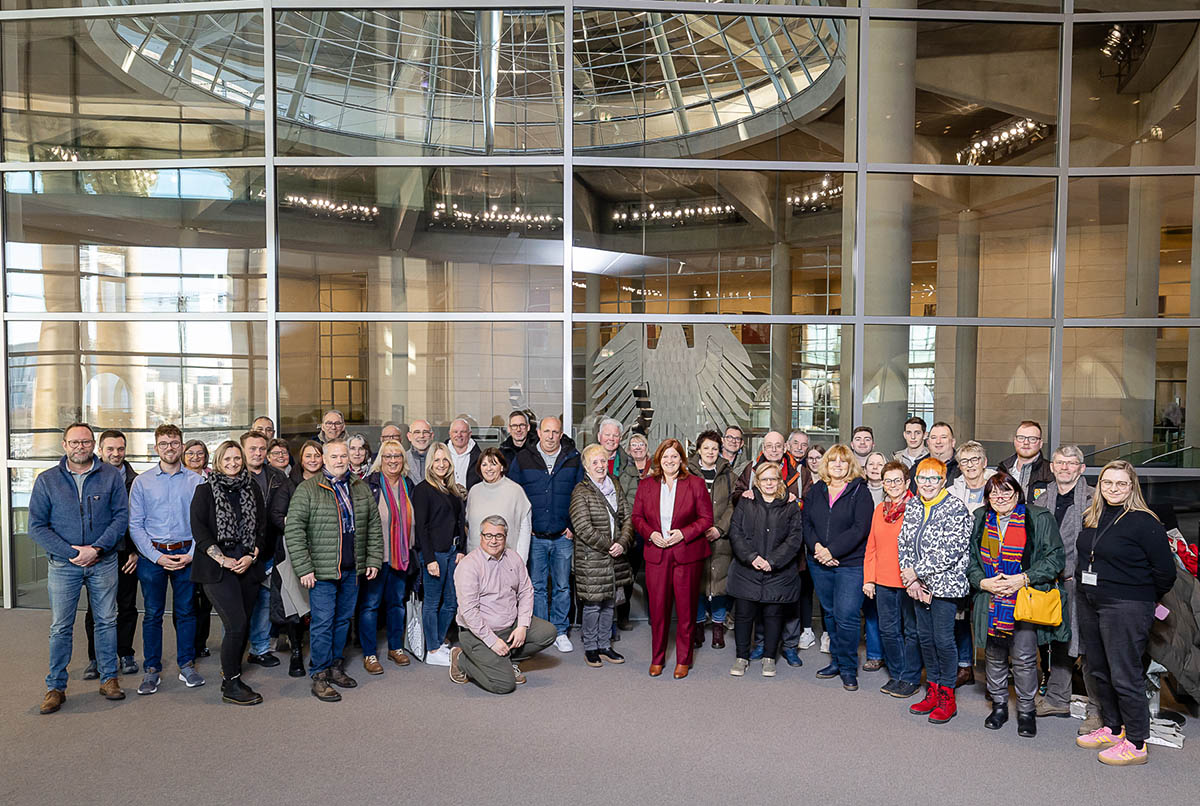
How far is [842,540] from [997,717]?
4.66 feet

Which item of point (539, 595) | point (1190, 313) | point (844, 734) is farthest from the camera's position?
point (1190, 313)

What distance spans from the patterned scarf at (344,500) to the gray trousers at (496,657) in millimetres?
1080

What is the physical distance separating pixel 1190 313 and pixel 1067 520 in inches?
159

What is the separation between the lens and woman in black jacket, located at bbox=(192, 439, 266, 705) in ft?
16.8

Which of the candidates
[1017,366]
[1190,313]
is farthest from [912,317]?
[1190,313]

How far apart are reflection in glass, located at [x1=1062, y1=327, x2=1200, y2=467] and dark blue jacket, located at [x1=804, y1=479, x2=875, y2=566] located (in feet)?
11.2

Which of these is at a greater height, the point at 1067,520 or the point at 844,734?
the point at 1067,520

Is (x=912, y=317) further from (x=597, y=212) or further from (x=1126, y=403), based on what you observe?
(x=597, y=212)

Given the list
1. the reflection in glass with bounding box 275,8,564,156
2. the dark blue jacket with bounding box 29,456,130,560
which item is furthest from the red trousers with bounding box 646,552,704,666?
the reflection in glass with bounding box 275,8,564,156

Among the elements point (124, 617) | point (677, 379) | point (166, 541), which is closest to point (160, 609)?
point (124, 617)

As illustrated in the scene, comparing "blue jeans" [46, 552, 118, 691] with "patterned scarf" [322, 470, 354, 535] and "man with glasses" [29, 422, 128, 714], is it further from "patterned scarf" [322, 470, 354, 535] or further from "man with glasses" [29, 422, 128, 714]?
"patterned scarf" [322, 470, 354, 535]

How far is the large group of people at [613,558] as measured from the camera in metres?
4.75

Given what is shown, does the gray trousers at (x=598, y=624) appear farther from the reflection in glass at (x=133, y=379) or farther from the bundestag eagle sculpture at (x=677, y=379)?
the reflection in glass at (x=133, y=379)

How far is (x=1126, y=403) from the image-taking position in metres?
7.73
